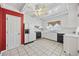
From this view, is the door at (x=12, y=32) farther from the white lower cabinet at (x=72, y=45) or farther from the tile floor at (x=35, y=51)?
the white lower cabinet at (x=72, y=45)

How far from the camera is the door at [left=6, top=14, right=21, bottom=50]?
3.42m

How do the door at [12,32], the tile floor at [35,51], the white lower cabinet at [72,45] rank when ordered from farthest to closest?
the door at [12,32]
the tile floor at [35,51]
the white lower cabinet at [72,45]

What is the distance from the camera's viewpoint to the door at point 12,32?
3.42 m

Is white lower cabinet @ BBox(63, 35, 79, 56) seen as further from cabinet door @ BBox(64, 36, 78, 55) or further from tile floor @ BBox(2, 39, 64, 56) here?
tile floor @ BBox(2, 39, 64, 56)

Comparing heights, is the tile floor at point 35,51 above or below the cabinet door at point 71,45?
below

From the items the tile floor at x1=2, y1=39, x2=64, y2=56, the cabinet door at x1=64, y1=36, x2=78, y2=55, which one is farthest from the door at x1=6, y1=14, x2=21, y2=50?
the cabinet door at x1=64, y1=36, x2=78, y2=55

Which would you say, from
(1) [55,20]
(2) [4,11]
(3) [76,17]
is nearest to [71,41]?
(3) [76,17]

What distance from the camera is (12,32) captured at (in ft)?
11.9

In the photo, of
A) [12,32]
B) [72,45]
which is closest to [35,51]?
[12,32]

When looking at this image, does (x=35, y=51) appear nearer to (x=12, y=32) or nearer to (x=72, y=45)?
(x=12, y=32)

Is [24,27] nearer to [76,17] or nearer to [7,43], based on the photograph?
[7,43]

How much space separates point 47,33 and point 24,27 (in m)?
2.53

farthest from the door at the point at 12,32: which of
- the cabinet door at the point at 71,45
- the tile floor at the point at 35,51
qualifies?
the cabinet door at the point at 71,45

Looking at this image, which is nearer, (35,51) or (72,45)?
(72,45)
